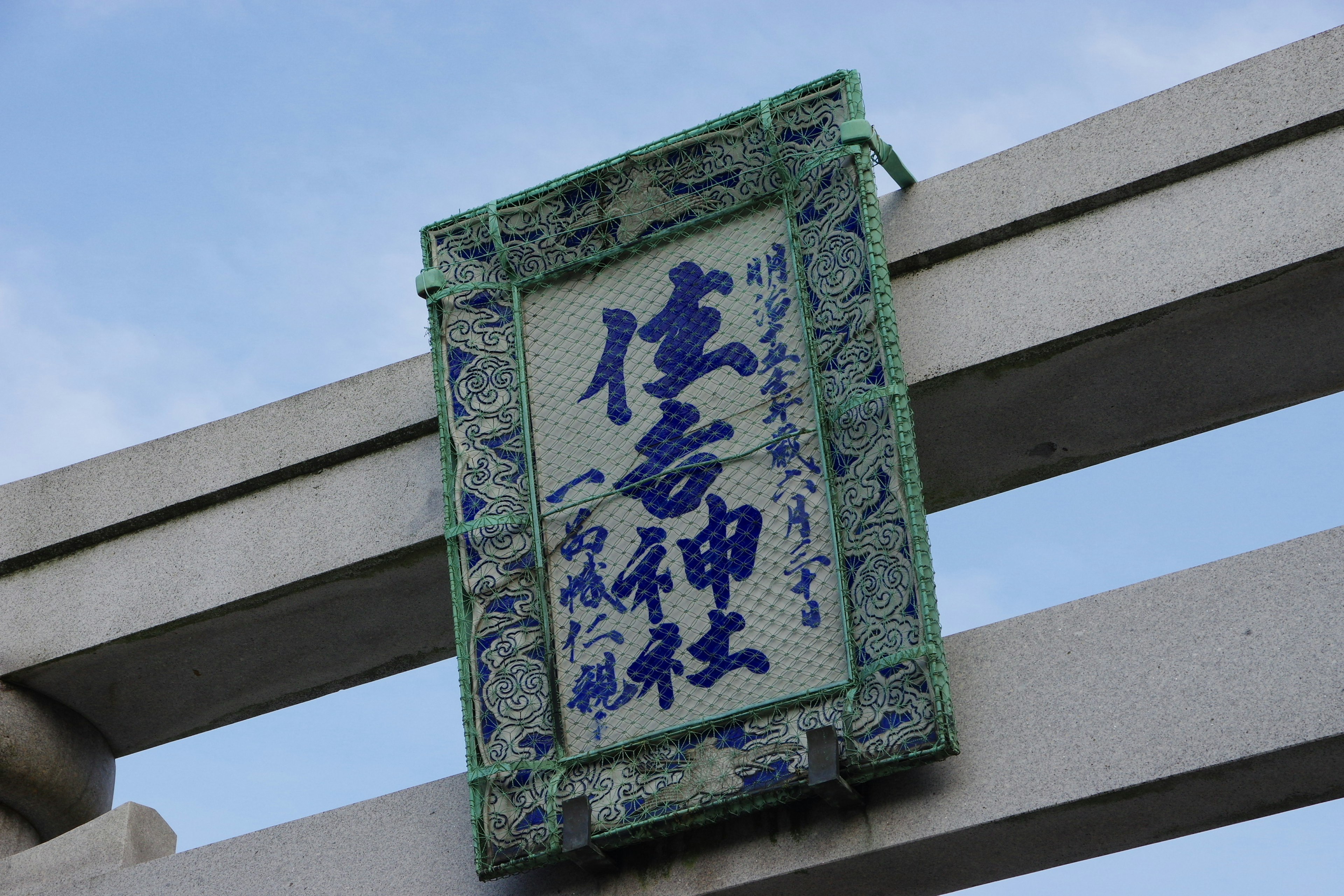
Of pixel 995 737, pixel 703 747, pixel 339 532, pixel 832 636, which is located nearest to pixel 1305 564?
pixel 995 737

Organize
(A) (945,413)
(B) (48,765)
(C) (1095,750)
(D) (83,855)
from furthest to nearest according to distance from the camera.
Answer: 1. (B) (48,765)
2. (D) (83,855)
3. (A) (945,413)
4. (C) (1095,750)

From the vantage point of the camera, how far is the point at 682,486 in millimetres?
5324

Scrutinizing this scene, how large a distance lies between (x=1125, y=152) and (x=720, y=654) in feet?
6.05

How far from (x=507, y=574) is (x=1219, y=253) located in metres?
2.16

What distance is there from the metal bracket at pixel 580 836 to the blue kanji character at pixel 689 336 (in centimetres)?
120

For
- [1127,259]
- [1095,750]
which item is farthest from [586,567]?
[1127,259]

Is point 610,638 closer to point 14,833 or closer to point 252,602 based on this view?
point 252,602

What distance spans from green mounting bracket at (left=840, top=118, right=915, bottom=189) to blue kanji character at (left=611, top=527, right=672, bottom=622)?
1.25 meters

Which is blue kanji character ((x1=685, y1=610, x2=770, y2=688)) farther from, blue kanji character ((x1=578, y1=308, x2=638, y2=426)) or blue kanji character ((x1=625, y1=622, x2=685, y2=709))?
blue kanji character ((x1=578, y1=308, x2=638, y2=426))

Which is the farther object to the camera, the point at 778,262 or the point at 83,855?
the point at 83,855

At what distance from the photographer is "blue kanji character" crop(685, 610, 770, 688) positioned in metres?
5.02

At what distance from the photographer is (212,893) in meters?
5.62

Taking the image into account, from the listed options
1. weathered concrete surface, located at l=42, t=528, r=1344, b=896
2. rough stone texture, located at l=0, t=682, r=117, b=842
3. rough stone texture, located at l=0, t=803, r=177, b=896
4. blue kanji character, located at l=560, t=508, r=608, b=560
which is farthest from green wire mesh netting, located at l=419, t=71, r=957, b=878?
rough stone texture, located at l=0, t=682, r=117, b=842

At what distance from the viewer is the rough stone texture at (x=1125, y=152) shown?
5262mm
